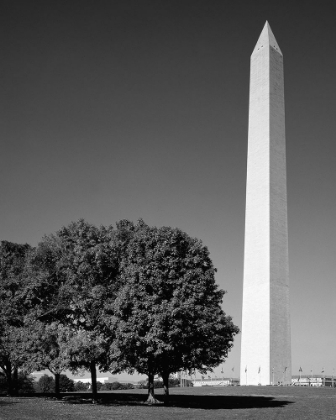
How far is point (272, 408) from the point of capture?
98.1 feet

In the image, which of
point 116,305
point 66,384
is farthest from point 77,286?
point 66,384

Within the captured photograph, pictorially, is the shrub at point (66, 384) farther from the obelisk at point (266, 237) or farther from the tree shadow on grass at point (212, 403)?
the tree shadow on grass at point (212, 403)

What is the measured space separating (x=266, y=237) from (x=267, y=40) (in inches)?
1031

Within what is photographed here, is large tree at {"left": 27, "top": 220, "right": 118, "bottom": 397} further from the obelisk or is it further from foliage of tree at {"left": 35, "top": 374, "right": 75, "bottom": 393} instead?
the obelisk

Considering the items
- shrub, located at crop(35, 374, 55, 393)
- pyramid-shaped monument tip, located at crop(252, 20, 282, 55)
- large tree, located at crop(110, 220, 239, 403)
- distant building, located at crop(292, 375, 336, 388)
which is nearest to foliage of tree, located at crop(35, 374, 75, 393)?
shrub, located at crop(35, 374, 55, 393)

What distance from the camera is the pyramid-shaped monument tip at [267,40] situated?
70000mm

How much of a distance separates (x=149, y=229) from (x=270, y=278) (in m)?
30.4

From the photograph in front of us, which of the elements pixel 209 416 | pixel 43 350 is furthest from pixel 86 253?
pixel 209 416

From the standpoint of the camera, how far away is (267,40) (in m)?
69.9

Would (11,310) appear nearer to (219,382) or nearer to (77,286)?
(77,286)

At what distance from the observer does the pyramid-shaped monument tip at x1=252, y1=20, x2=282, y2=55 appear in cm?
7000

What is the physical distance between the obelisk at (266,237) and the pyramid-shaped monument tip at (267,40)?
217mm

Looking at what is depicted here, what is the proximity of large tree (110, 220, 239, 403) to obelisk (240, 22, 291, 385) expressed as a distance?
26436mm

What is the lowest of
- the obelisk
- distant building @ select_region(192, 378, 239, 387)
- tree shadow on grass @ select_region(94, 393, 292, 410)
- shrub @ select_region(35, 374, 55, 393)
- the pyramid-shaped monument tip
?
tree shadow on grass @ select_region(94, 393, 292, 410)
